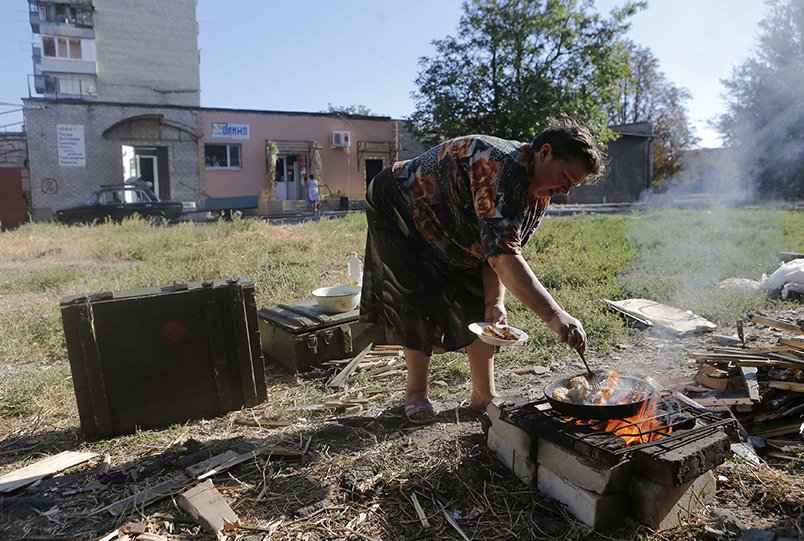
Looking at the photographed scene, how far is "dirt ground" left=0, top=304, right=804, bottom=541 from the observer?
2.24 metres

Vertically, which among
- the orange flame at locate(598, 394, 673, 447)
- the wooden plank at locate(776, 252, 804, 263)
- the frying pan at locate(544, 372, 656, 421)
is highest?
the wooden plank at locate(776, 252, 804, 263)

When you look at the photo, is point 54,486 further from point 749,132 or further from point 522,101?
point 522,101

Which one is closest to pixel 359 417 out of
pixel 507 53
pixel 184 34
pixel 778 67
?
pixel 778 67

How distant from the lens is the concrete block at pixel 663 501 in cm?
212

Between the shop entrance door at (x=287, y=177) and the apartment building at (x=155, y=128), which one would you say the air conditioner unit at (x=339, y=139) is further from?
the shop entrance door at (x=287, y=177)

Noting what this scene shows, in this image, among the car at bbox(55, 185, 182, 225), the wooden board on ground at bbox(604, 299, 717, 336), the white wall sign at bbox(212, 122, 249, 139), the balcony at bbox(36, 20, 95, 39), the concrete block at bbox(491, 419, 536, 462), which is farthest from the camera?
the balcony at bbox(36, 20, 95, 39)

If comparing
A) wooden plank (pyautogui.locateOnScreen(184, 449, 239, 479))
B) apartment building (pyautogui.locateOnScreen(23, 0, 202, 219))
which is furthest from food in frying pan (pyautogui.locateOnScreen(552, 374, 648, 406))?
apartment building (pyautogui.locateOnScreen(23, 0, 202, 219))

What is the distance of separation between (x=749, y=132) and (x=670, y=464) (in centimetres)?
1793

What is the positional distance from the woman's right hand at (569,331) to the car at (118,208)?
652 inches

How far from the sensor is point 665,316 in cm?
541

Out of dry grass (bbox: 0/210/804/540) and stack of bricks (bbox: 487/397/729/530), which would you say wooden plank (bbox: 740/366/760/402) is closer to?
dry grass (bbox: 0/210/804/540)

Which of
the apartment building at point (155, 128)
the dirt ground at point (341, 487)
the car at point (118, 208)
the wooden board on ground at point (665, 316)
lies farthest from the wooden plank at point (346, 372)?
the apartment building at point (155, 128)

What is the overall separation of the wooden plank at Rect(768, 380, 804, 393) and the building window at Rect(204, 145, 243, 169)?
27.4 metres

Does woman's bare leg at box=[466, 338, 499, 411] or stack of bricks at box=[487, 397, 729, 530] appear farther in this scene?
woman's bare leg at box=[466, 338, 499, 411]
